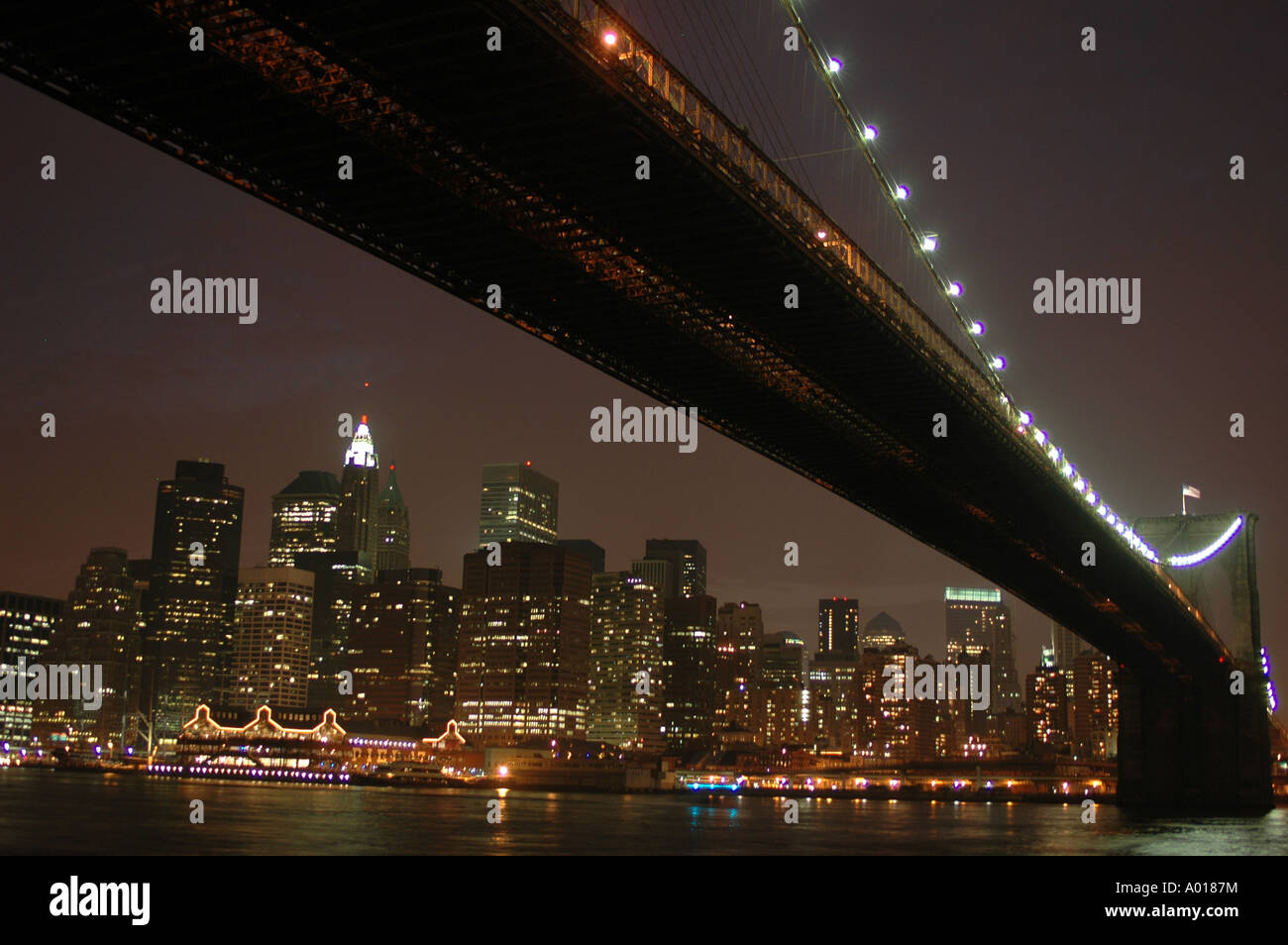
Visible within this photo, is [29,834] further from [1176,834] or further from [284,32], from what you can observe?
[1176,834]

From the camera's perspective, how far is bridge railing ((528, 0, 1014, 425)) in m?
18.7

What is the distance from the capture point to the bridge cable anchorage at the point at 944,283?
33844mm

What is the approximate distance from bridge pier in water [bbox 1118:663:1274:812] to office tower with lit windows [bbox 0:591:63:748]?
147441 millimetres

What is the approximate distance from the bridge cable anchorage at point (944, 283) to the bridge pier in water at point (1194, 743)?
55.0 ft

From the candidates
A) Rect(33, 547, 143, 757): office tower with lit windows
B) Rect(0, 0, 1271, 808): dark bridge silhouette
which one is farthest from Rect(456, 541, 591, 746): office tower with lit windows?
Rect(0, 0, 1271, 808): dark bridge silhouette

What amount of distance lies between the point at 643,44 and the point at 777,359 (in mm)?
12220

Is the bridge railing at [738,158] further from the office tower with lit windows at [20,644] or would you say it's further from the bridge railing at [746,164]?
the office tower with lit windows at [20,644]

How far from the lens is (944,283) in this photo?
47906 mm

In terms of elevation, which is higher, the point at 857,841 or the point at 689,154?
the point at 689,154

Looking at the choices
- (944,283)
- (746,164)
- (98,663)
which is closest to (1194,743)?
(944,283)

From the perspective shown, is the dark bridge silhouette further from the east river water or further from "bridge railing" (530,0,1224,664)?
the east river water

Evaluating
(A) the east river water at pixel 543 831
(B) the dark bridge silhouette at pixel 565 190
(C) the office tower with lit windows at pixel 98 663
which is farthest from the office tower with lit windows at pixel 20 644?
(B) the dark bridge silhouette at pixel 565 190
